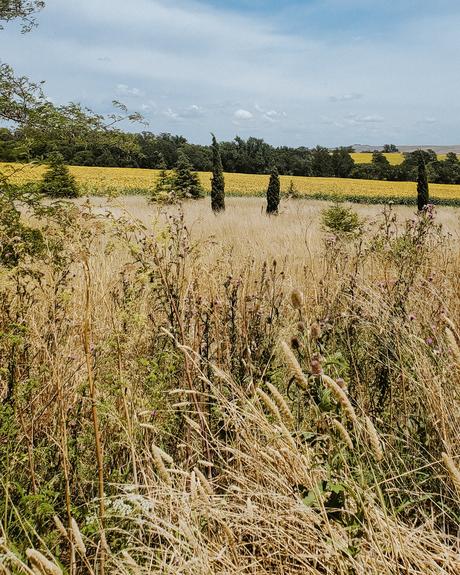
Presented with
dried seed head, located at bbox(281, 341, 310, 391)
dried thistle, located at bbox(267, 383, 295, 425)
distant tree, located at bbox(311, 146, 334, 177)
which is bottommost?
dried thistle, located at bbox(267, 383, 295, 425)

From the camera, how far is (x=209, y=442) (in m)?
1.87

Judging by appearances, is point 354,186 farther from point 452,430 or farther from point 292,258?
point 452,430

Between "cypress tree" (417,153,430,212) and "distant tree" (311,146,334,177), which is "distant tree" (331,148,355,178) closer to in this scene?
"distant tree" (311,146,334,177)

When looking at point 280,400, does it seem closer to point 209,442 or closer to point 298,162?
point 209,442

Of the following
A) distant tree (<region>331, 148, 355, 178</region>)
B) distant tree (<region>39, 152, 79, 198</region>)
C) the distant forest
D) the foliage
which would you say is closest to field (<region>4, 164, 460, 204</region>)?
the distant forest

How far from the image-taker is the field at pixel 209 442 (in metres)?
1.31

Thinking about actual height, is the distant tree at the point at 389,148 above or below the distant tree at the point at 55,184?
above

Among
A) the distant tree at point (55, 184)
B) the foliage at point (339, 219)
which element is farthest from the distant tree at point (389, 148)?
the distant tree at point (55, 184)

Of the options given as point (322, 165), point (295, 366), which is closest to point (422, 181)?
point (322, 165)

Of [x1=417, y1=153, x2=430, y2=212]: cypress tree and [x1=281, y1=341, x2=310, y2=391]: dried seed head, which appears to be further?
[x1=417, y1=153, x2=430, y2=212]: cypress tree

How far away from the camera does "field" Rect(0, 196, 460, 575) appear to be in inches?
51.4

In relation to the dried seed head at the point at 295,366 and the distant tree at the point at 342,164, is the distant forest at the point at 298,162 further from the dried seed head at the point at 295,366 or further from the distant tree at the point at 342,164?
the dried seed head at the point at 295,366

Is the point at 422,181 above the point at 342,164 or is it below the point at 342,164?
below

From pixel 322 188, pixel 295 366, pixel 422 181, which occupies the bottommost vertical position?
pixel 295 366
